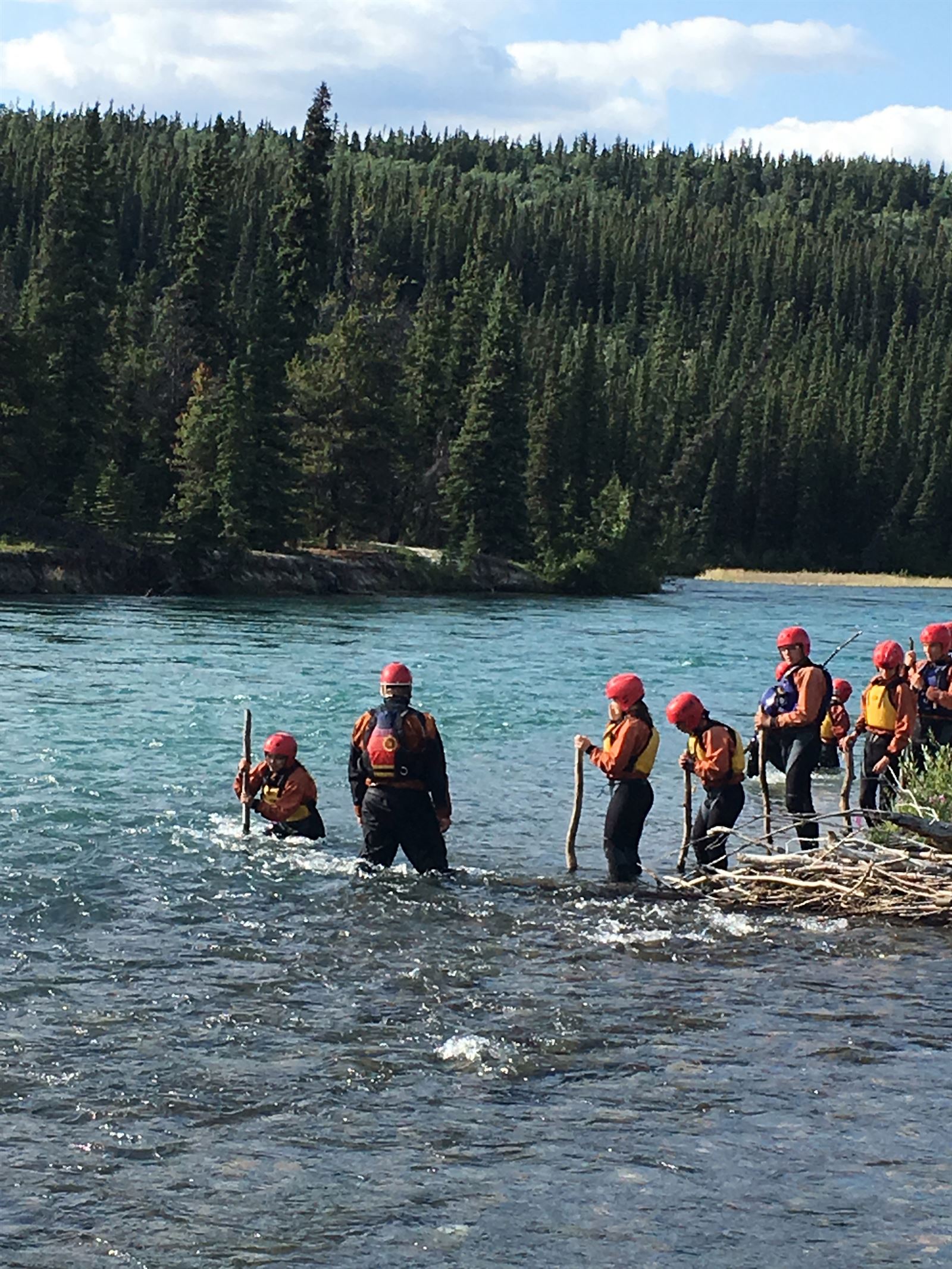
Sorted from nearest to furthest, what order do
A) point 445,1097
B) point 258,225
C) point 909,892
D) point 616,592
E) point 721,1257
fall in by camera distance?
point 721,1257
point 445,1097
point 909,892
point 616,592
point 258,225

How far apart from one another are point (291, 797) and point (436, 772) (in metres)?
2.71

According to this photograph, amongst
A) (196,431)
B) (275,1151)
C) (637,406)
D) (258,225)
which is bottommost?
(275,1151)

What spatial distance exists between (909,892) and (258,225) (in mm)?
171568

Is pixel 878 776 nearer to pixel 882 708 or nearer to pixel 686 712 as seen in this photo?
pixel 882 708

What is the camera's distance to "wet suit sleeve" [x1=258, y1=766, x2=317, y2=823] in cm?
1577

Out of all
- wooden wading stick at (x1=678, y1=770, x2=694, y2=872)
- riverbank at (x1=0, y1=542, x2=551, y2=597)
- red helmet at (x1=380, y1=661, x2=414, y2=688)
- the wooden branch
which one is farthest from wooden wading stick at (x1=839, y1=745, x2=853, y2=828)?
riverbank at (x1=0, y1=542, x2=551, y2=597)

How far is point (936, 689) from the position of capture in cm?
1752

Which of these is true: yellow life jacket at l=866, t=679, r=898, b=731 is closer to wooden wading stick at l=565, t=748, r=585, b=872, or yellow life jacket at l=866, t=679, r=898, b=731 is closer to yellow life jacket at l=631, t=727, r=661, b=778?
wooden wading stick at l=565, t=748, r=585, b=872

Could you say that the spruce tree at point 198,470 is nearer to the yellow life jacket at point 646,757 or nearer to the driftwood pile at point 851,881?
the yellow life jacket at point 646,757

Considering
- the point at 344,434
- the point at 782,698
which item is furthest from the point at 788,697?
the point at 344,434

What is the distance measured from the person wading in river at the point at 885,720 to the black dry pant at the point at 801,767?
0.85 meters

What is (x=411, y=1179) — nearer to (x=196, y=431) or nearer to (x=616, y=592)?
(x=196, y=431)

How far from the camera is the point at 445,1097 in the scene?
353 inches

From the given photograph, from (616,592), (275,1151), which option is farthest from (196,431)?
(275,1151)
